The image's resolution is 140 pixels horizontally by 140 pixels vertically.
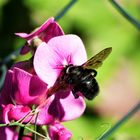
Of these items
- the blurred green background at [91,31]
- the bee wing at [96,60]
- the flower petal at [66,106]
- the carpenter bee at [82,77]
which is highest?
the bee wing at [96,60]

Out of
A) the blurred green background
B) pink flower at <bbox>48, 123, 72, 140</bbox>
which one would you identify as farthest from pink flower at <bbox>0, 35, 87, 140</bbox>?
the blurred green background

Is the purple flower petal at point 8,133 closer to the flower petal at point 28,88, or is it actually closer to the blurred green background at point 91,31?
the flower petal at point 28,88

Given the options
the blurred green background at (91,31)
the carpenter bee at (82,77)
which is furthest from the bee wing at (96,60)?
the blurred green background at (91,31)

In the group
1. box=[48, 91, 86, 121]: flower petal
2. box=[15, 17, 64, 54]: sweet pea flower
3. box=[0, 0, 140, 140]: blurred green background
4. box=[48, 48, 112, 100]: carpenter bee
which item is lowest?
box=[0, 0, 140, 140]: blurred green background

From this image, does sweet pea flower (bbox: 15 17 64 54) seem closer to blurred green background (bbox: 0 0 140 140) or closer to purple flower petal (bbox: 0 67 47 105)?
purple flower petal (bbox: 0 67 47 105)

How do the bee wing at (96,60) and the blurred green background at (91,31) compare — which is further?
the blurred green background at (91,31)

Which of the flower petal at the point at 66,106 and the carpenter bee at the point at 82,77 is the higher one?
the carpenter bee at the point at 82,77

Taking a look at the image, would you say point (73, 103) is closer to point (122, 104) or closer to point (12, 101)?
point (12, 101)
